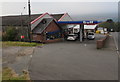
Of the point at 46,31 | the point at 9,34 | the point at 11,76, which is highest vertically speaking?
the point at 46,31

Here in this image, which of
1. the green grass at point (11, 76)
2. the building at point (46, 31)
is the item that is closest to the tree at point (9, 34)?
the building at point (46, 31)

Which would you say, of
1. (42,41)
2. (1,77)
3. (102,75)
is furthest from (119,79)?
(42,41)

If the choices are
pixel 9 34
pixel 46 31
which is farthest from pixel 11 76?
pixel 9 34

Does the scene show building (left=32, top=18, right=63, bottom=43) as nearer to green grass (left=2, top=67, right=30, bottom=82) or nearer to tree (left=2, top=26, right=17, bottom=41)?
tree (left=2, top=26, right=17, bottom=41)

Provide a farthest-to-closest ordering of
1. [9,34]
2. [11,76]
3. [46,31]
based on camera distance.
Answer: [46,31]
[9,34]
[11,76]

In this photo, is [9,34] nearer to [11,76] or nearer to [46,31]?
[46,31]

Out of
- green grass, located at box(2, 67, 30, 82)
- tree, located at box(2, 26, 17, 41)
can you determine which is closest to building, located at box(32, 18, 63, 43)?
tree, located at box(2, 26, 17, 41)

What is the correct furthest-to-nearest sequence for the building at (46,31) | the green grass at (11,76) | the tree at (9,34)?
the tree at (9,34)
the building at (46,31)
the green grass at (11,76)

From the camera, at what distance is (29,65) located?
11719mm

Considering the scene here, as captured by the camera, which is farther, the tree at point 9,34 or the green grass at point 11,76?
the tree at point 9,34

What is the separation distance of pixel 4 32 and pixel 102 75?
21545mm

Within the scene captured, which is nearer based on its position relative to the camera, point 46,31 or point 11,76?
point 11,76

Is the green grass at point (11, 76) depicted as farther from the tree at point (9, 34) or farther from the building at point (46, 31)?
the tree at point (9, 34)

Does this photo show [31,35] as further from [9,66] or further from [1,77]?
[1,77]
